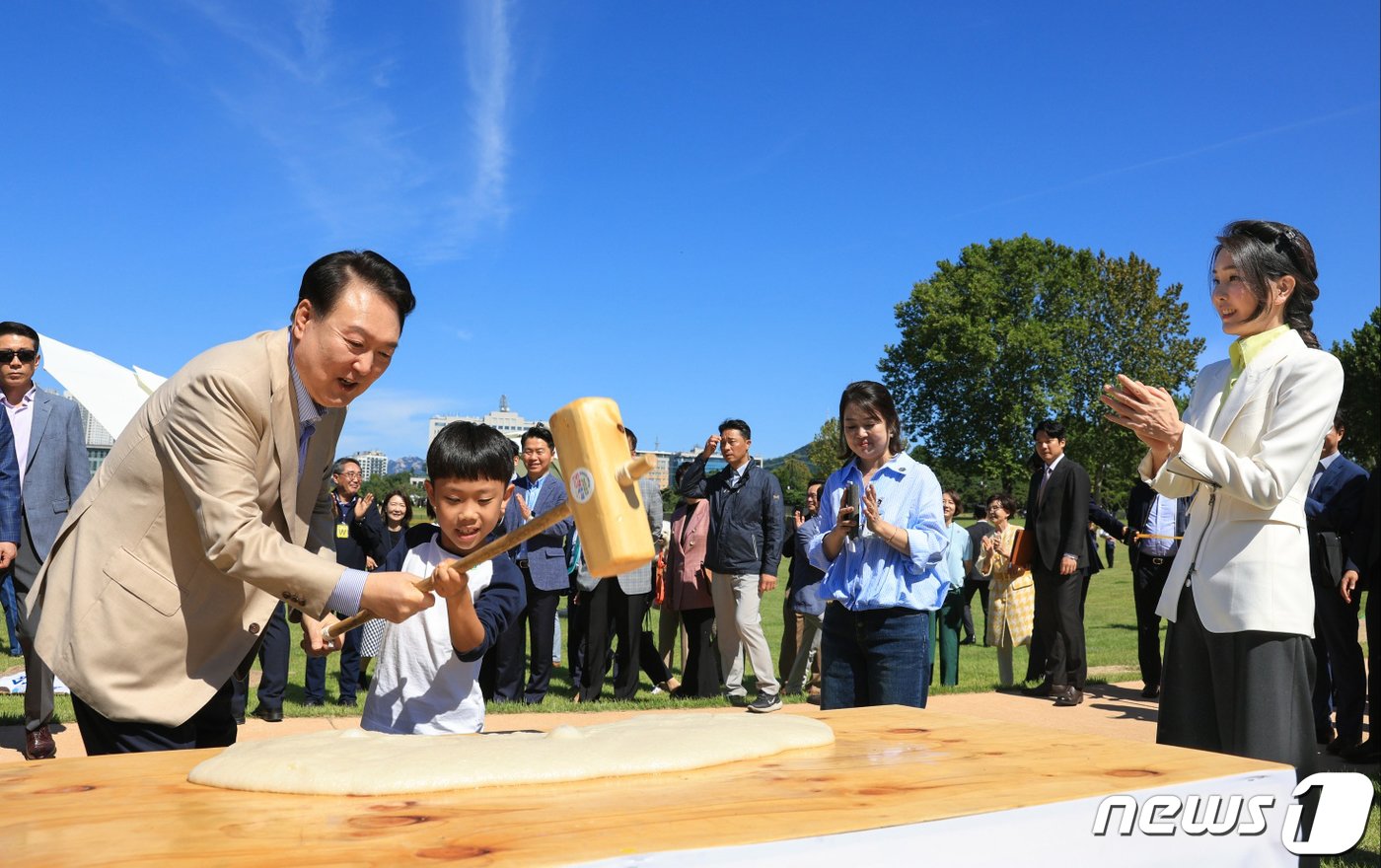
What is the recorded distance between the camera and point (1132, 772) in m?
2.01

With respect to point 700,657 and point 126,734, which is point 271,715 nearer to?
point 700,657

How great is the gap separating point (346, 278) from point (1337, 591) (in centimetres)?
595

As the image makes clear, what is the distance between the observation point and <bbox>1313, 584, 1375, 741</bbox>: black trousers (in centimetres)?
583

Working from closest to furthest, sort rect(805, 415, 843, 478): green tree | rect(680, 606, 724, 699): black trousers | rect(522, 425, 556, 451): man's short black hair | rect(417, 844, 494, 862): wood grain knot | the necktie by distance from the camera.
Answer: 1. rect(417, 844, 494, 862): wood grain knot
2. the necktie
3. rect(680, 606, 724, 699): black trousers
4. rect(522, 425, 556, 451): man's short black hair
5. rect(805, 415, 843, 478): green tree

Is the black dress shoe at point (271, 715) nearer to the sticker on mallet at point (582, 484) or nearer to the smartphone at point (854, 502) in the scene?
the smartphone at point (854, 502)

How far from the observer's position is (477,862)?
1409mm

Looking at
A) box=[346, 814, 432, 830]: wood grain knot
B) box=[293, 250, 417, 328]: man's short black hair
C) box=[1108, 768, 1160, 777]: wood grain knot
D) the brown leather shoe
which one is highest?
box=[293, 250, 417, 328]: man's short black hair

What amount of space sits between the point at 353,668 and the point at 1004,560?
528 centimetres

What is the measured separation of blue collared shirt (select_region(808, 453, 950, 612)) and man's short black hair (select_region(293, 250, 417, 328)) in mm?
2047

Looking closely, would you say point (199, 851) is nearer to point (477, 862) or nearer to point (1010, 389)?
point (477, 862)

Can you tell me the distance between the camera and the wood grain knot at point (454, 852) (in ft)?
4.73

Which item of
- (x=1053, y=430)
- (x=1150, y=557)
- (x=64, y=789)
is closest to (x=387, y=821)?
(x=64, y=789)

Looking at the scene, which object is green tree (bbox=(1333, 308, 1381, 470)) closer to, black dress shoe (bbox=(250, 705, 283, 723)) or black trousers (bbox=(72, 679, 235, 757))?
black dress shoe (bbox=(250, 705, 283, 723))

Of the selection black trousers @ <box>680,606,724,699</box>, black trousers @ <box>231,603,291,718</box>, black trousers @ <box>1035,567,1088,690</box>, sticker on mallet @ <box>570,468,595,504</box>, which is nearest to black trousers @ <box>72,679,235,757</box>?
sticker on mallet @ <box>570,468,595,504</box>
